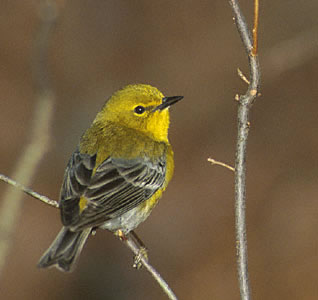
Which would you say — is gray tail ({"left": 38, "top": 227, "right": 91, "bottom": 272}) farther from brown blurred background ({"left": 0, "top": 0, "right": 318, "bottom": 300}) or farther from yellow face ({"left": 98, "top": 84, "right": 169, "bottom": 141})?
brown blurred background ({"left": 0, "top": 0, "right": 318, "bottom": 300})

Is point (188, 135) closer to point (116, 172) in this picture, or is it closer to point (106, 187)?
point (116, 172)

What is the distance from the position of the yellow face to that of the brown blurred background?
12.7 ft

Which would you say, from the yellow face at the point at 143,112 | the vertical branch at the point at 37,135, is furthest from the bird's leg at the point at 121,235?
the yellow face at the point at 143,112

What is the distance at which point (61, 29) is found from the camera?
1794 cm

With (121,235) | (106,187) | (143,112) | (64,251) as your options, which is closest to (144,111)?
(143,112)

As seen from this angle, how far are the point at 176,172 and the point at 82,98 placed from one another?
3.02 metres

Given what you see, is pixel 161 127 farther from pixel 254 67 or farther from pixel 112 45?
pixel 112 45

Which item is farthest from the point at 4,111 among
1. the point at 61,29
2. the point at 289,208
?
the point at 289,208

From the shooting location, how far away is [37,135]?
5.80 meters

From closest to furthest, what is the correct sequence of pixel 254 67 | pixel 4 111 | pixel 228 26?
pixel 254 67 → pixel 4 111 → pixel 228 26

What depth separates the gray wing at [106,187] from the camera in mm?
6152

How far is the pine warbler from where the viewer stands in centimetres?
610

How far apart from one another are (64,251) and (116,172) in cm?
109

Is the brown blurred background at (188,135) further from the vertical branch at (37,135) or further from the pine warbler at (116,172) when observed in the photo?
the vertical branch at (37,135)
